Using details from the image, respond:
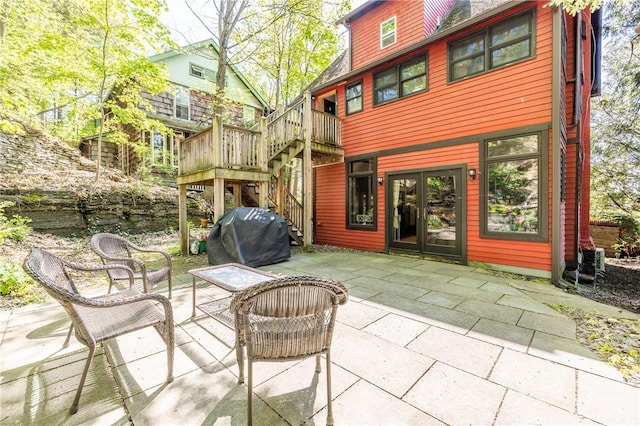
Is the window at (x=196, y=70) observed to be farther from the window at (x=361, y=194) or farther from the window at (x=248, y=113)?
the window at (x=361, y=194)

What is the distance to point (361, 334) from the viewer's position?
2.78 meters

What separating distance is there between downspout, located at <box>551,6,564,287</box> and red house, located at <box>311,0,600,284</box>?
0.02m

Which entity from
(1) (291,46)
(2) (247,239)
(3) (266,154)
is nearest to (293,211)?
(3) (266,154)

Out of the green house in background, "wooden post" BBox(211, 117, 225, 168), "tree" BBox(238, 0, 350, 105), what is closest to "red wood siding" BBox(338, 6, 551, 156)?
"wooden post" BBox(211, 117, 225, 168)

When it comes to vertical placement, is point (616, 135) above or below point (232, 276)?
above

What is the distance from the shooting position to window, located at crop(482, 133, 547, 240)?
17.3 feet

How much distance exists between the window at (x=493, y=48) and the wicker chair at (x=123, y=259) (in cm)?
702

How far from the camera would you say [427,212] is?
6.74 metres

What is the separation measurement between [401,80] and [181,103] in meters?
11.1

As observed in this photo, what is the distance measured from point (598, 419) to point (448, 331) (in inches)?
Answer: 48.8

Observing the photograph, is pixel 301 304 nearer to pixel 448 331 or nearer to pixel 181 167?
pixel 448 331

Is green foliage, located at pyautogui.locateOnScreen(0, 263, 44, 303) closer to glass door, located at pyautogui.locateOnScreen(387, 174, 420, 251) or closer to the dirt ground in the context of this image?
glass door, located at pyautogui.locateOnScreen(387, 174, 420, 251)

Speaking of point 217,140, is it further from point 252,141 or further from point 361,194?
point 361,194

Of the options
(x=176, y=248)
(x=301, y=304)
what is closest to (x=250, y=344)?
(x=301, y=304)
